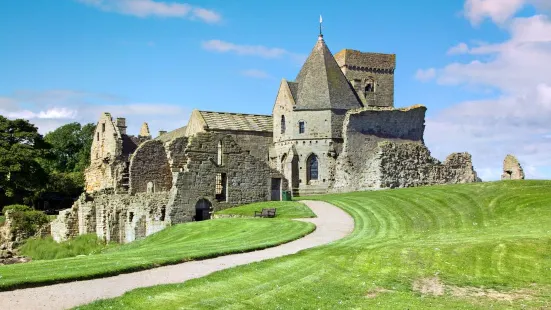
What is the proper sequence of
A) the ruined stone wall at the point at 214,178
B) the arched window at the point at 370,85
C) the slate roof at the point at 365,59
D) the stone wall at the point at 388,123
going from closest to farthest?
the ruined stone wall at the point at 214,178
the stone wall at the point at 388,123
the slate roof at the point at 365,59
the arched window at the point at 370,85

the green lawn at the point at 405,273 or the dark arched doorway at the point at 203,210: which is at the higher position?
the dark arched doorway at the point at 203,210

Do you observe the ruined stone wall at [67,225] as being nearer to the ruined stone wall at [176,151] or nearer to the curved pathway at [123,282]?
the ruined stone wall at [176,151]

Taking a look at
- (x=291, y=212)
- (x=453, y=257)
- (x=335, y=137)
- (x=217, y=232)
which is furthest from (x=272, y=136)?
(x=453, y=257)

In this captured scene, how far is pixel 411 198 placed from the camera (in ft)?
101

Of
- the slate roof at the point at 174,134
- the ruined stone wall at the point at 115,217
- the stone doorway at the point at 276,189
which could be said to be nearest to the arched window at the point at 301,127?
the slate roof at the point at 174,134

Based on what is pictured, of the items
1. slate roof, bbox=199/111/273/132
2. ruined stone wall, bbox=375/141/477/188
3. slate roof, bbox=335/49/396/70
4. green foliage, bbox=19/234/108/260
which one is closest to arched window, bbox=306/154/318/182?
slate roof, bbox=199/111/273/132

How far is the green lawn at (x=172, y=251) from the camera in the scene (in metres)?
13.9

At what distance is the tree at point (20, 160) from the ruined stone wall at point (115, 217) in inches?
471

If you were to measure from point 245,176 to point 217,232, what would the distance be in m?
9.92

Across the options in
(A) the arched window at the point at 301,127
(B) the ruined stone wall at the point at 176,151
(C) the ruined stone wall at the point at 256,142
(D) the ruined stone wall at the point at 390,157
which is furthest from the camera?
(C) the ruined stone wall at the point at 256,142

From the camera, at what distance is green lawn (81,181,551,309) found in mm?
12828

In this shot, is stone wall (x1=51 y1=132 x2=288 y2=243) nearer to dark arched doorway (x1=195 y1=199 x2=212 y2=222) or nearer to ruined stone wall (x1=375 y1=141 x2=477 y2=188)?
dark arched doorway (x1=195 y1=199 x2=212 y2=222)

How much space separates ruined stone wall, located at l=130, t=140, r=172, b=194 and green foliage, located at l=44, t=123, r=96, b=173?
1840 inches

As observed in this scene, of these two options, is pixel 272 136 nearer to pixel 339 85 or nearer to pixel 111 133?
pixel 339 85
